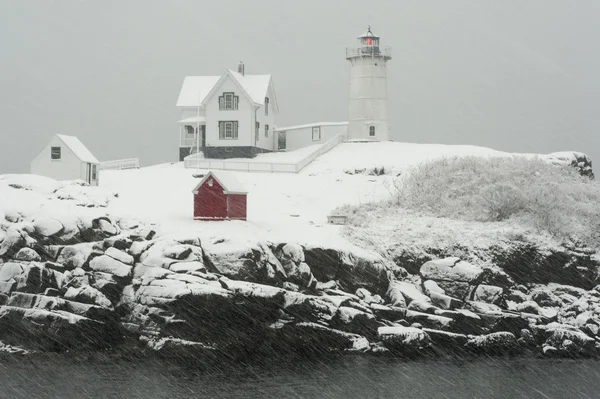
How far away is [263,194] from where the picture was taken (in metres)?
52.2

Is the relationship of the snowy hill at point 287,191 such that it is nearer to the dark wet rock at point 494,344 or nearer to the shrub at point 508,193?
the shrub at point 508,193

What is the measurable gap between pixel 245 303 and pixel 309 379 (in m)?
6.40

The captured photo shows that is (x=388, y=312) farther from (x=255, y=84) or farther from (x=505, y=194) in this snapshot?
(x=255, y=84)

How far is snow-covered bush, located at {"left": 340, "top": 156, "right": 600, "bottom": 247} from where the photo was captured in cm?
4600

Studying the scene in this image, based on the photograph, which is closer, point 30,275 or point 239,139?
point 30,275

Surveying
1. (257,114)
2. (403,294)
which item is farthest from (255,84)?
(403,294)

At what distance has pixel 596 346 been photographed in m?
37.3

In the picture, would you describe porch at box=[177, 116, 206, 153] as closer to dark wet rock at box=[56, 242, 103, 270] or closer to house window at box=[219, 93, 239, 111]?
house window at box=[219, 93, 239, 111]

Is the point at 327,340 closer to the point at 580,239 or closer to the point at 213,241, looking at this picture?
the point at 213,241

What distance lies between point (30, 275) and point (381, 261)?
16264mm

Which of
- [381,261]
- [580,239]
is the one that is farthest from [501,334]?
[580,239]

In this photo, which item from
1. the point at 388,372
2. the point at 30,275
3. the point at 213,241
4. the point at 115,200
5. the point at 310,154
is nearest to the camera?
the point at 388,372

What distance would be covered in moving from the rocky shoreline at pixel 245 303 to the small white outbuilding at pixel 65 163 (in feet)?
40.1

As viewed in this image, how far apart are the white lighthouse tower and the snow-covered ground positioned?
2.00m
